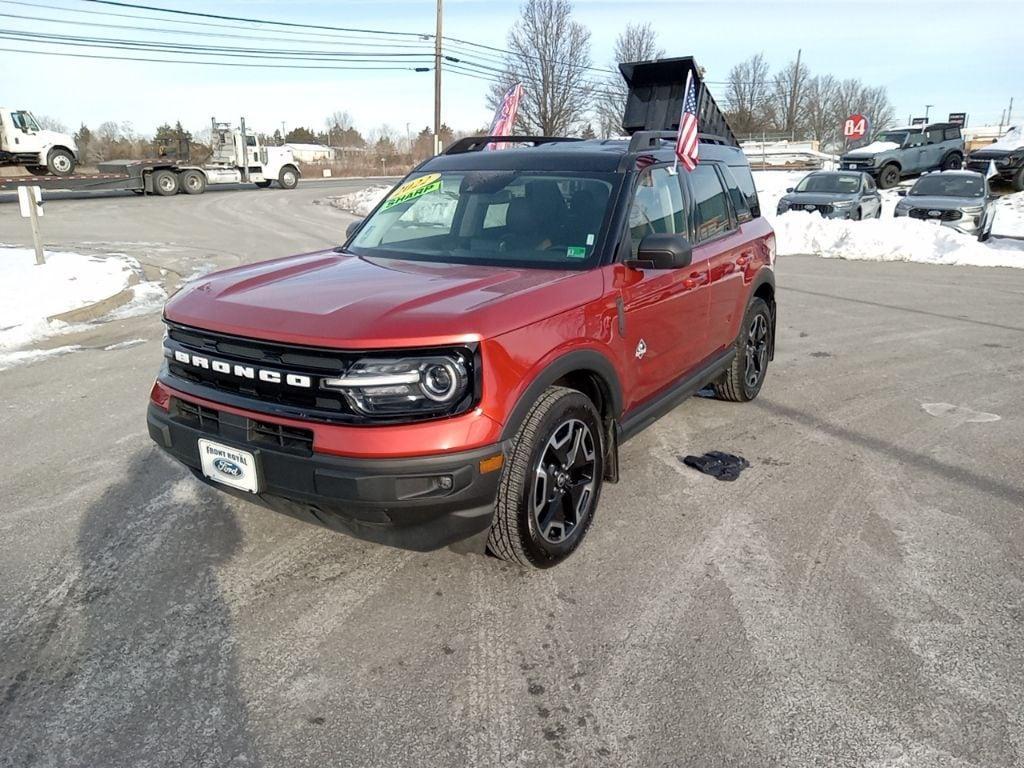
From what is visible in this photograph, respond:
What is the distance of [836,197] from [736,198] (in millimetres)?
14479

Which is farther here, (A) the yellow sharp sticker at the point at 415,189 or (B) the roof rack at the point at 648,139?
(A) the yellow sharp sticker at the point at 415,189

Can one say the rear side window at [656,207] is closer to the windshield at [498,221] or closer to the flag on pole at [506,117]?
the windshield at [498,221]

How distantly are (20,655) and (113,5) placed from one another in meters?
32.1

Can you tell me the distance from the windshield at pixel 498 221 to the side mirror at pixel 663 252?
24 cm

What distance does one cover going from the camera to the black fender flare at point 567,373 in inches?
120

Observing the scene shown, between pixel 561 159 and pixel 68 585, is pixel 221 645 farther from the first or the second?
pixel 561 159

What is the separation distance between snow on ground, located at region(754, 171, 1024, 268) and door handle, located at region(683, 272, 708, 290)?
11947 mm

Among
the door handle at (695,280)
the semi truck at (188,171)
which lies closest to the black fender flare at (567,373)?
the door handle at (695,280)

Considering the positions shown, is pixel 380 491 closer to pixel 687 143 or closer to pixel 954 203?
pixel 687 143

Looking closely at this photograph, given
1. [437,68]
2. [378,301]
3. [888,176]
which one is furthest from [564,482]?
[437,68]

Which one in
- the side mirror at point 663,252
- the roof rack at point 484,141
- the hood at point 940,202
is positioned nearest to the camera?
the side mirror at point 663,252

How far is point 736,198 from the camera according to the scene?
18.4 ft

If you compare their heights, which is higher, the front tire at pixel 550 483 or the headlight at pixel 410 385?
the headlight at pixel 410 385

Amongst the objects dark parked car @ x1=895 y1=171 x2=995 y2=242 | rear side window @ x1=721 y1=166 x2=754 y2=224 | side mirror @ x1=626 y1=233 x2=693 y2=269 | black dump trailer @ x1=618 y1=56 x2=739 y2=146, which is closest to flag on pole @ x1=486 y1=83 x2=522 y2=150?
black dump trailer @ x1=618 y1=56 x2=739 y2=146
